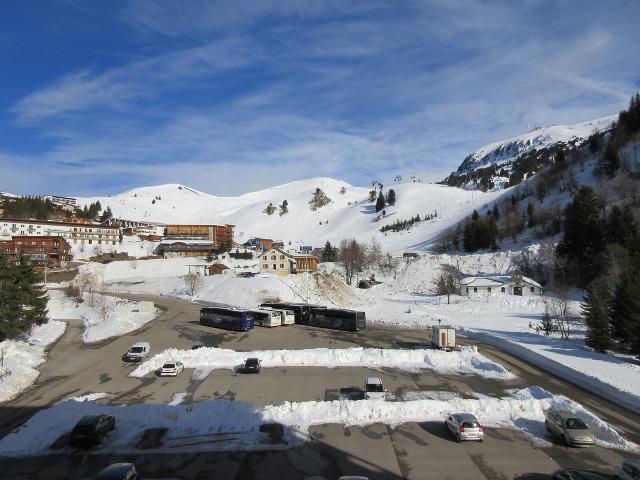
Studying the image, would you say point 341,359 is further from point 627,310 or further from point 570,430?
point 627,310

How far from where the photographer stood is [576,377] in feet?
94.3

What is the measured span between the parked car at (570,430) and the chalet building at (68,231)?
128980mm

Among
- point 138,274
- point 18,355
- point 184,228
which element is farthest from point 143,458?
point 184,228

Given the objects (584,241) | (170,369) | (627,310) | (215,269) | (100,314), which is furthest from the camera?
(215,269)

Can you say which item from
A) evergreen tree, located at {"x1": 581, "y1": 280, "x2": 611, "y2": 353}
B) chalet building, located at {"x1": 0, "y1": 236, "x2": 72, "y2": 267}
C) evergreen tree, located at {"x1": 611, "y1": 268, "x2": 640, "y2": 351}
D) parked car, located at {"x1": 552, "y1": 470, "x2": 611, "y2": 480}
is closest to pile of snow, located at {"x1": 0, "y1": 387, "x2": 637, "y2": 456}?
parked car, located at {"x1": 552, "y1": 470, "x2": 611, "y2": 480}

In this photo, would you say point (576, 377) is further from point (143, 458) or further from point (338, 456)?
point (143, 458)

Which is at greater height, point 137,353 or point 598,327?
point 598,327

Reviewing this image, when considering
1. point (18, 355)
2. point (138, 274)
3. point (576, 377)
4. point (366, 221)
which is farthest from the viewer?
point (366, 221)

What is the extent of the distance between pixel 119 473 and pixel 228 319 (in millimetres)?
34577

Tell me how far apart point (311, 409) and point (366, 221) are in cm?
17153

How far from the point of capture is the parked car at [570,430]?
1809 cm

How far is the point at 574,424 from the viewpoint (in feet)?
60.8

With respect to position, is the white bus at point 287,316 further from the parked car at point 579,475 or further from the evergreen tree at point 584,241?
the evergreen tree at point 584,241

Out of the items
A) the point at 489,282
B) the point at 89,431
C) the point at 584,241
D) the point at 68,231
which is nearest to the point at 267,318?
the point at 89,431
